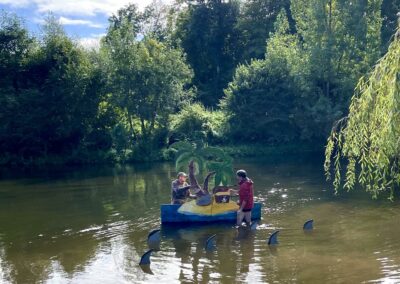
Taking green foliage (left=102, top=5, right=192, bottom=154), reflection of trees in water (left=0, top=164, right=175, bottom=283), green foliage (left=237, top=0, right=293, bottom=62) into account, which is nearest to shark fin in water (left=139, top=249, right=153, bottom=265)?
reflection of trees in water (left=0, top=164, right=175, bottom=283)

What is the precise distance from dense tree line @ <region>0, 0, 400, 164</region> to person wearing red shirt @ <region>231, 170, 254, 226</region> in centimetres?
2320

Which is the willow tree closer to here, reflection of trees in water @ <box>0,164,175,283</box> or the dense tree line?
reflection of trees in water @ <box>0,164,175,283</box>

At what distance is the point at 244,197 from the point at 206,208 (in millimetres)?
1518

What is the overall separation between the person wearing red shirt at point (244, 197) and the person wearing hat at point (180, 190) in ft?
6.01

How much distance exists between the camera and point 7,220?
63.0ft

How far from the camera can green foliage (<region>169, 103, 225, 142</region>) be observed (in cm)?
4162

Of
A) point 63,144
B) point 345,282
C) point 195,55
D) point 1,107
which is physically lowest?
point 345,282

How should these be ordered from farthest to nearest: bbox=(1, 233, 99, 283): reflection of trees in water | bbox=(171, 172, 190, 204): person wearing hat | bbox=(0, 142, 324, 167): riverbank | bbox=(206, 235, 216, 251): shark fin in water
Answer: bbox=(0, 142, 324, 167): riverbank
bbox=(171, 172, 190, 204): person wearing hat
bbox=(206, 235, 216, 251): shark fin in water
bbox=(1, 233, 99, 283): reflection of trees in water

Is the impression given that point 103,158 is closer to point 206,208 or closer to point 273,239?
point 206,208

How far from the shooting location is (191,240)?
15273 millimetres

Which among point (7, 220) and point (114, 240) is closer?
point (114, 240)

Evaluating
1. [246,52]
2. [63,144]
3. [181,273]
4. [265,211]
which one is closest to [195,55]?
[246,52]

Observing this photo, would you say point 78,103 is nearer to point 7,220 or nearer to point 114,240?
point 7,220

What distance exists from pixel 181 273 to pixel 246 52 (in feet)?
150
